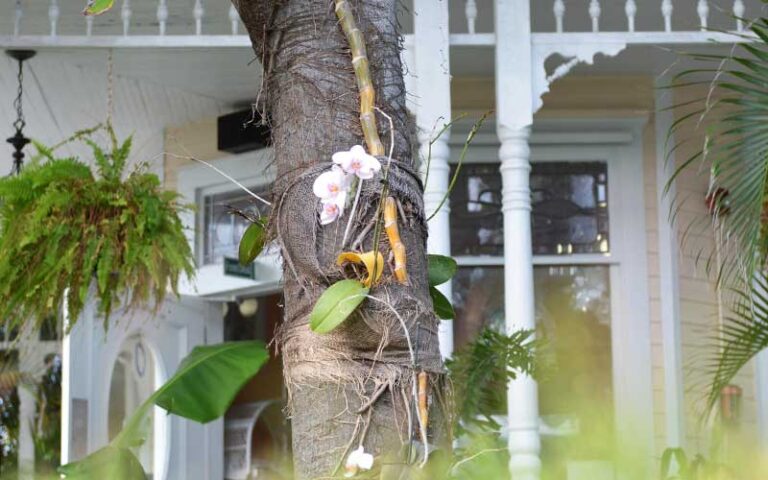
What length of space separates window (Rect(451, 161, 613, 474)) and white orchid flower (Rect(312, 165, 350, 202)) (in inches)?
195

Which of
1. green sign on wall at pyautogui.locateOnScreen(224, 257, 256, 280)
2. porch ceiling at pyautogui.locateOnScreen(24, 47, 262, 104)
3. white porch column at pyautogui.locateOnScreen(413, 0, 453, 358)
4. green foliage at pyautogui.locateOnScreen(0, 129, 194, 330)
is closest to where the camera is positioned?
green foliage at pyautogui.locateOnScreen(0, 129, 194, 330)

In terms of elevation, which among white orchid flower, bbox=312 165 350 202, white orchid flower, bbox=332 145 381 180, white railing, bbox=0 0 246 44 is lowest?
white orchid flower, bbox=312 165 350 202

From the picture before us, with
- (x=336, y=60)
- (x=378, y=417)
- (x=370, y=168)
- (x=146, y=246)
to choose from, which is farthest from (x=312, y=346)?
(x=146, y=246)

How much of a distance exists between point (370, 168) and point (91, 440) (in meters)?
4.36

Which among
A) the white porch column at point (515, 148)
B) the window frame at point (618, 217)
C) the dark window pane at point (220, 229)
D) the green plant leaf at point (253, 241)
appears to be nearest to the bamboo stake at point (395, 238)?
the green plant leaf at point (253, 241)

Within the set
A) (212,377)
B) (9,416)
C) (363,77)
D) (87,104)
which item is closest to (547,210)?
(87,104)

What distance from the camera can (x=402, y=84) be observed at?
6.08 feet

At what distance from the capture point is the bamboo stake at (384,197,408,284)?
1644 millimetres

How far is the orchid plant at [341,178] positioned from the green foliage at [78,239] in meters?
2.97

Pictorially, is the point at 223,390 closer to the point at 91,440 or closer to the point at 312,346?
the point at 312,346

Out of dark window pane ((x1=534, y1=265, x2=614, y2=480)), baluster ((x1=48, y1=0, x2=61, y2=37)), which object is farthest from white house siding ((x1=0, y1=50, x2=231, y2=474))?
dark window pane ((x1=534, y1=265, x2=614, y2=480))

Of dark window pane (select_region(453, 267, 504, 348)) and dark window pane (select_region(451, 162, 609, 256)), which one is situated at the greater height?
dark window pane (select_region(451, 162, 609, 256))

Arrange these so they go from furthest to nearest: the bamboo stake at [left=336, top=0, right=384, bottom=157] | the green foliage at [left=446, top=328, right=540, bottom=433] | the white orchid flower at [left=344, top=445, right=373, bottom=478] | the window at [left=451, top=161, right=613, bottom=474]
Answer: the window at [left=451, top=161, right=613, bottom=474]
the green foliage at [left=446, top=328, right=540, bottom=433]
the bamboo stake at [left=336, top=0, right=384, bottom=157]
the white orchid flower at [left=344, top=445, right=373, bottom=478]

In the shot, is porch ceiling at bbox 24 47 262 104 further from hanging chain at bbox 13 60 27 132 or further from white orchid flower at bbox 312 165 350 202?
white orchid flower at bbox 312 165 350 202
